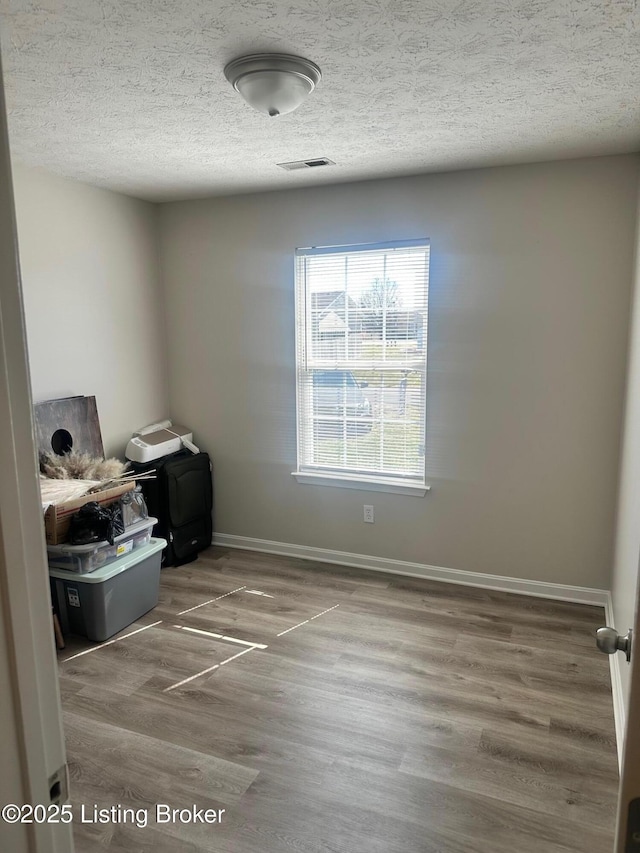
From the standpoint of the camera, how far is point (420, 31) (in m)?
1.73

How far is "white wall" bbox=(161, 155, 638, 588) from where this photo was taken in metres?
3.13

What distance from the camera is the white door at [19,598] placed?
2.28 feet

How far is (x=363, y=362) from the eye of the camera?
3.70 metres

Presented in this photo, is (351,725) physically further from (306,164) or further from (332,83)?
(306,164)

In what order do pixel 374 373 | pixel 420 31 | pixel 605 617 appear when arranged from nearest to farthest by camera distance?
pixel 420 31
pixel 605 617
pixel 374 373

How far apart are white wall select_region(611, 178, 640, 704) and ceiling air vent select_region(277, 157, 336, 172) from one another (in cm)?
167

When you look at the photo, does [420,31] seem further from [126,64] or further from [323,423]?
[323,423]

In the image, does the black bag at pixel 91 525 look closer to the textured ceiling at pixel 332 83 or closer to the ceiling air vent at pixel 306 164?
the textured ceiling at pixel 332 83

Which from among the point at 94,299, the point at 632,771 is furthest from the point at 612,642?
the point at 94,299

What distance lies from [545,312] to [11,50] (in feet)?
8.95

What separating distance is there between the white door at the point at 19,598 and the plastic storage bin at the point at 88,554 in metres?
2.23

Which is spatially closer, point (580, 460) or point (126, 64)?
point (126, 64)

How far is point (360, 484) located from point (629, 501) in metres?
1.70

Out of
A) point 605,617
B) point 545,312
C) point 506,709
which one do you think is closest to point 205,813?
point 506,709
